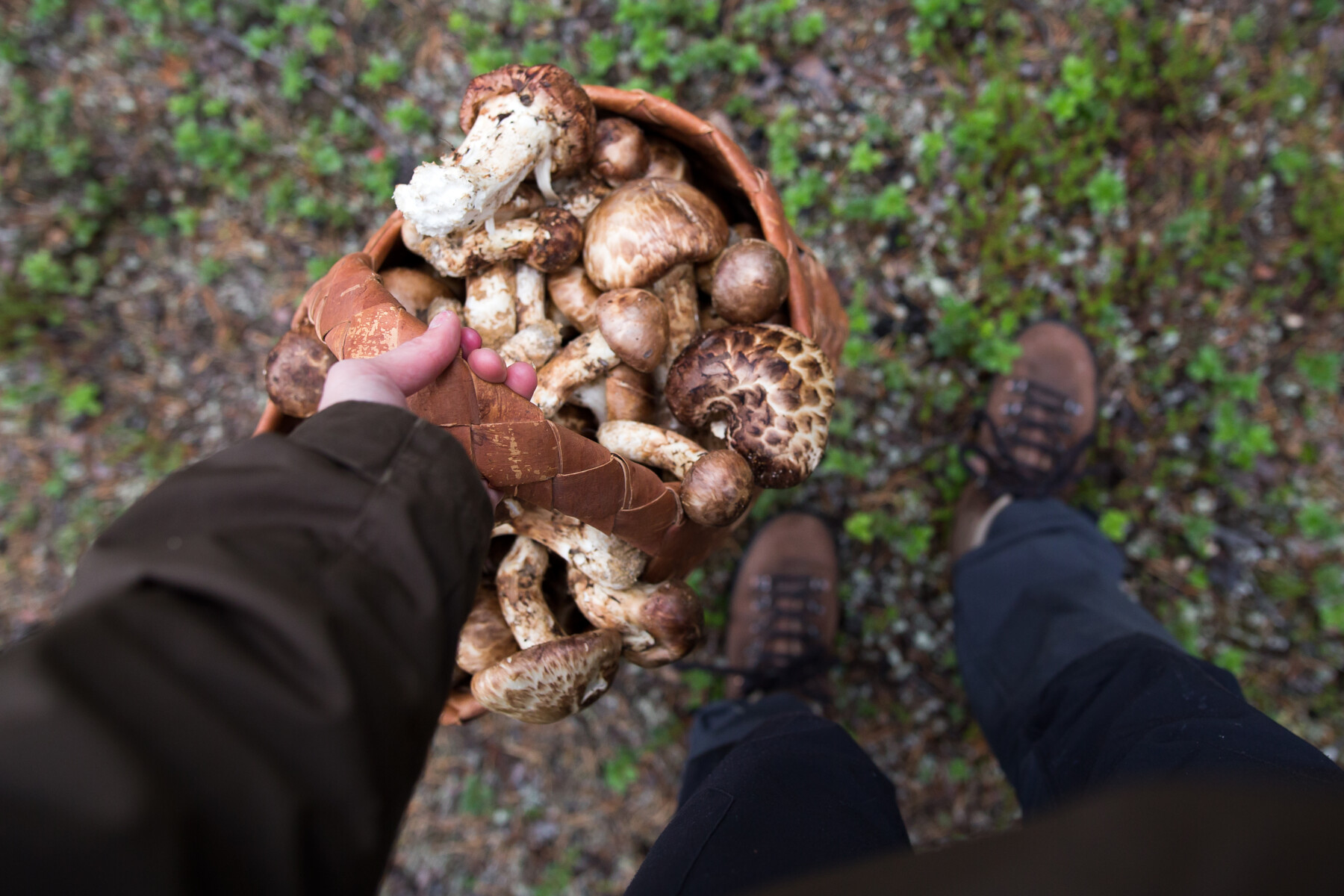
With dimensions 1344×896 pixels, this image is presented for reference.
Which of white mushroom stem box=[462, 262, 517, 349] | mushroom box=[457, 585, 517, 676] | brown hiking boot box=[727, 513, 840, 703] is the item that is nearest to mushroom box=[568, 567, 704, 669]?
mushroom box=[457, 585, 517, 676]

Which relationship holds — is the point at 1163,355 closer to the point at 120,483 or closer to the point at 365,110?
the point at 365,110

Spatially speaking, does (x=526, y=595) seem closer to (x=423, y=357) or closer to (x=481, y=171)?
(x=423, y=357)

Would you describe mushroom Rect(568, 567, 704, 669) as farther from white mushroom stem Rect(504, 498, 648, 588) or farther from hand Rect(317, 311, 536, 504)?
hand Rect(317, 311, 536, 504)

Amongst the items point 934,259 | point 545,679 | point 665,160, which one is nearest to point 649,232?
point 665,160

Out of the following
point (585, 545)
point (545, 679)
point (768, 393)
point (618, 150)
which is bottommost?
point (545, 679)

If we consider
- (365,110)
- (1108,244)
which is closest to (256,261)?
(365,110)
